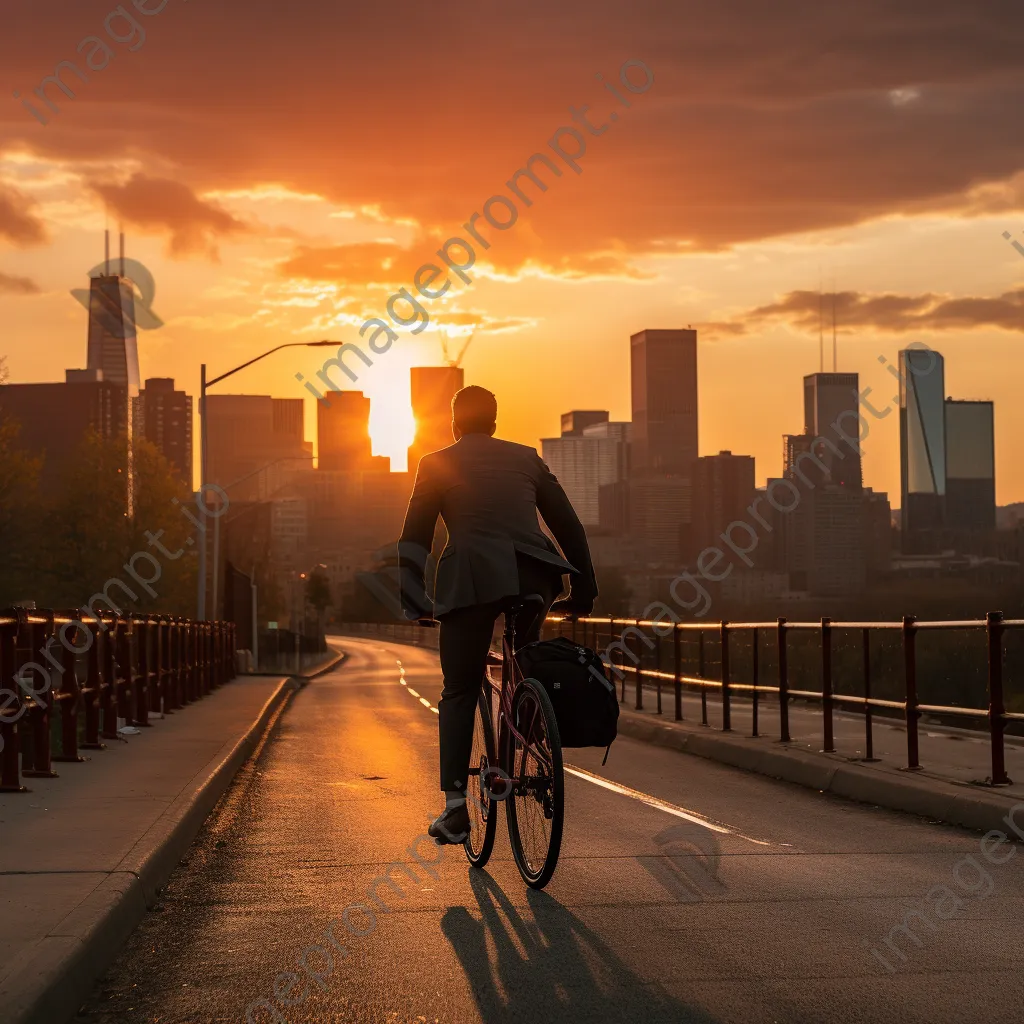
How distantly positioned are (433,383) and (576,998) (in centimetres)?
16821

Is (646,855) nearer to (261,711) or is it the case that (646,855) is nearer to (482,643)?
(482,643)

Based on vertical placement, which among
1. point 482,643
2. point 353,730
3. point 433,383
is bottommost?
point 353,730

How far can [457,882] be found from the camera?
294 inches

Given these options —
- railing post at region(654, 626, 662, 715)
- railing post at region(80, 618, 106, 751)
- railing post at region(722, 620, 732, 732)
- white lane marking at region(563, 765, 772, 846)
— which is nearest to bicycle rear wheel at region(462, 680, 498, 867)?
white lane marking at region(563, 765, 772, 846)

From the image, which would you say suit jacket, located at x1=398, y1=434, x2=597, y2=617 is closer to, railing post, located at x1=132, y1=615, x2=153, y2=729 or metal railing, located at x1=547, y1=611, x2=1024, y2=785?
metal railing, located at x1=547, y1=611, x2=1024, y2=785

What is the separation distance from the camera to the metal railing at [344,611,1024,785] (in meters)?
10.3

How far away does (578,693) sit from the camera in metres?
6.92

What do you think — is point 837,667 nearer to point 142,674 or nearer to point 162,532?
point 142,674

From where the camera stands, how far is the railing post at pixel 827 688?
42.0 feet

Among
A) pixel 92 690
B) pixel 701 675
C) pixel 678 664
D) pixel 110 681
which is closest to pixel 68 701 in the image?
pixel 92 690

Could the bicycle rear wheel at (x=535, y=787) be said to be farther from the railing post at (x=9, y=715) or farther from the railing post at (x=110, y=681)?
the railing post at (x=110, y=681)

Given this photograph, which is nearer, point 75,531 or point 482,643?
point 482,643

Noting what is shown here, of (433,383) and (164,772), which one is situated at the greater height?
(433,383)

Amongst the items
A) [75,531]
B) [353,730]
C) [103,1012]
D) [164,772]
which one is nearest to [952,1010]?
[103,1012]
